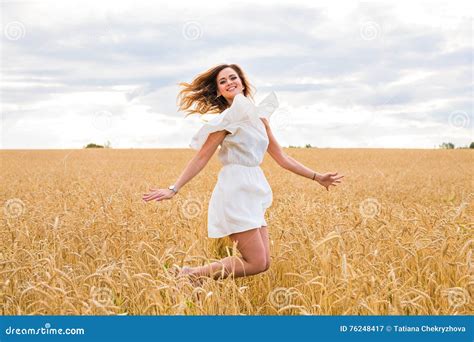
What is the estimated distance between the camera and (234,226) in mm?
3926

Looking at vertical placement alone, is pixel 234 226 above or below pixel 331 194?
below

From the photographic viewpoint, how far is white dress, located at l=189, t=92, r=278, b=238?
395 centimetres

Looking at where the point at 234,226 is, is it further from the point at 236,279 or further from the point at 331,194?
the point at 331,194

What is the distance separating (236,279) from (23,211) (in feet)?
12.4
